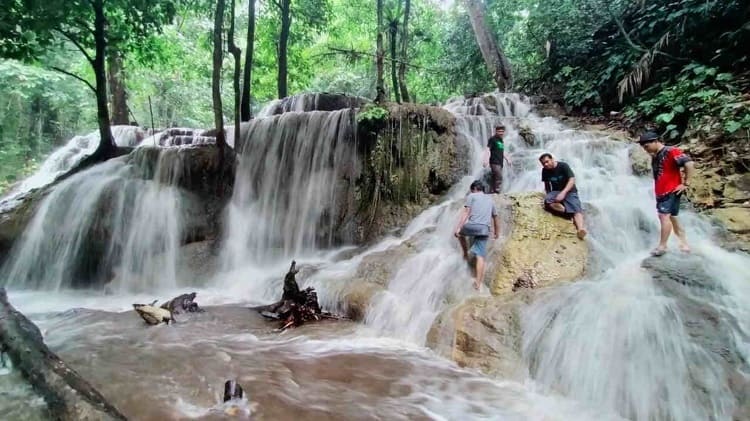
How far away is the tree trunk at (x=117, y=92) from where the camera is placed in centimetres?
1614

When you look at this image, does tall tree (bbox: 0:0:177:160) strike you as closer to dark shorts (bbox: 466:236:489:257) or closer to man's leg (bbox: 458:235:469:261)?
man's leg (bbox: 458:235:469:261)

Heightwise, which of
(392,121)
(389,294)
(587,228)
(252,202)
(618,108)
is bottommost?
(389,294)

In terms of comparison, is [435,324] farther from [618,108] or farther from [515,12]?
[515,12]

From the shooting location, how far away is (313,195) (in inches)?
406

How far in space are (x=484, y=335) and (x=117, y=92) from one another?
17.6 meters

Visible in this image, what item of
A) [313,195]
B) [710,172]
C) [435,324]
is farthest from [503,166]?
[435,324]

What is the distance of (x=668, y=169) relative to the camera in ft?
17.6

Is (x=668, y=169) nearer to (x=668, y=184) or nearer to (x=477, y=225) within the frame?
(x=668, y=184)

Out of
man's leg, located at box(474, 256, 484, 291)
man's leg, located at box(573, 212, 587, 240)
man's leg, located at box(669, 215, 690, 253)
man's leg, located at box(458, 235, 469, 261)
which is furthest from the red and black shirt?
man's leg, located at box(458, 235, 469, 261)

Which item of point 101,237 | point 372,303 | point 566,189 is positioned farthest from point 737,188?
point 101,237

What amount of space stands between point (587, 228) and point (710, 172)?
2862mm

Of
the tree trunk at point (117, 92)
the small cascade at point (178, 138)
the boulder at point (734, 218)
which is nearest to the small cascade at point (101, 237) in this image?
the small cascade at point (178, 138)

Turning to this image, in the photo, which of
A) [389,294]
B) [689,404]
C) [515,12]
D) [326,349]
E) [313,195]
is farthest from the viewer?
[515,12]

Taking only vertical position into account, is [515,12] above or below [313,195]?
above
